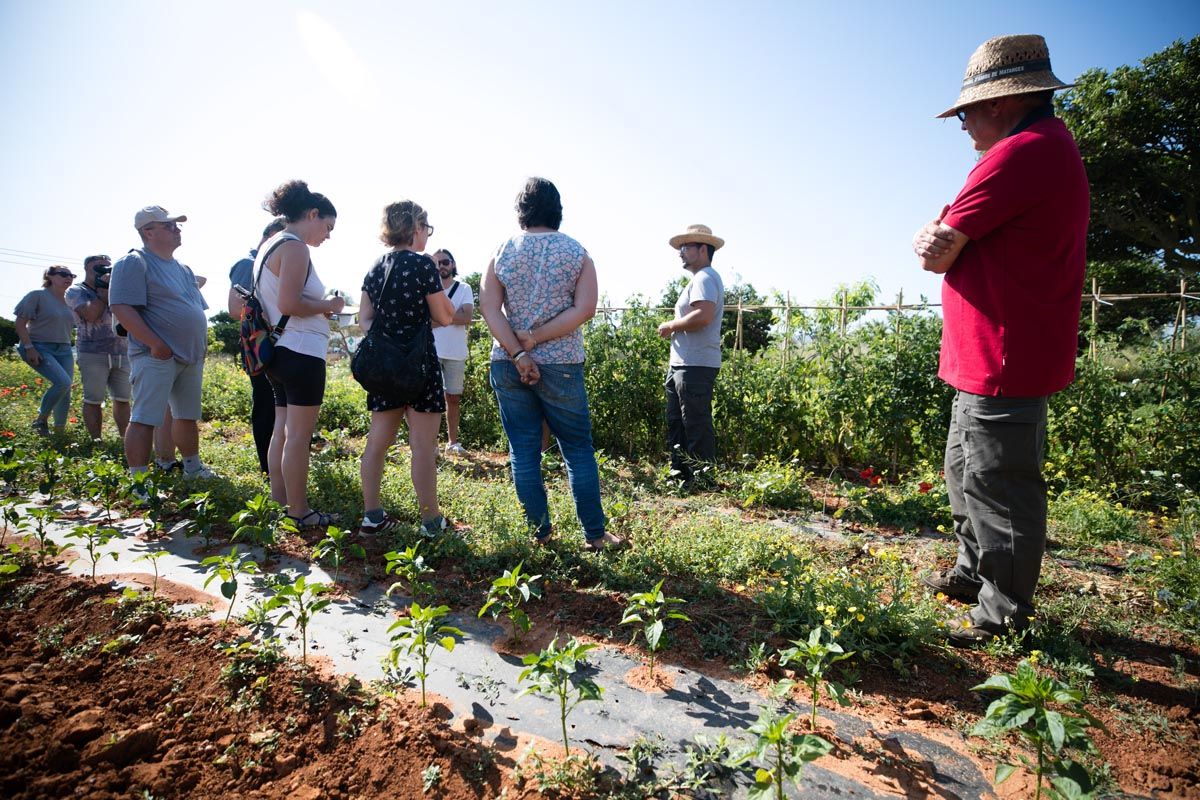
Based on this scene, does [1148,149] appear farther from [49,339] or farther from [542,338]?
[49,339]

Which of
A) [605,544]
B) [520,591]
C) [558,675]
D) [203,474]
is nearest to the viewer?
[558,675]

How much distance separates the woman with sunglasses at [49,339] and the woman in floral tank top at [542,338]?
21.5 ft

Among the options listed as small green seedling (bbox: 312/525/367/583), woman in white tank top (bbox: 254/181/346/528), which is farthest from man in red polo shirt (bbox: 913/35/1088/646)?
woman in white tank top (bbox: 254/181/346/528)

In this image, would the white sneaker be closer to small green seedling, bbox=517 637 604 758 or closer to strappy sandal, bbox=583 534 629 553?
strappy sandal, bbox=583 534 629 553

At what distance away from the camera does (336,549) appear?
2.70 m

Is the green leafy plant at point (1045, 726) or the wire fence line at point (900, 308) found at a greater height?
the wire fence line at point (900, 308)

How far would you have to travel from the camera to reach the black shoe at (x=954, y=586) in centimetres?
277

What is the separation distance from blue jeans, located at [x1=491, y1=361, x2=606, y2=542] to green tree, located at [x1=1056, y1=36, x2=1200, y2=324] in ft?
51.3

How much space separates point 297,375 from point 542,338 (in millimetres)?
1514

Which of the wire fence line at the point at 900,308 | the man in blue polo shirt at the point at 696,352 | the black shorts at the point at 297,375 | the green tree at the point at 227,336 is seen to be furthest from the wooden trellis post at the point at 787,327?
the green tree at the point at 227,336

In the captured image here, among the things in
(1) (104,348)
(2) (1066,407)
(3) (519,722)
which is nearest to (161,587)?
(3) (519,722)

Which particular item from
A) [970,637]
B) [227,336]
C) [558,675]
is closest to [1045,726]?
[970,637]

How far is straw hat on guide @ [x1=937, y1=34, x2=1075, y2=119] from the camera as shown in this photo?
2.27 metres

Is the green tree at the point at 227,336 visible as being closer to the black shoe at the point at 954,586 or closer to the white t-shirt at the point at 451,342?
Answer: the white t-shirt at the point at 451,342
